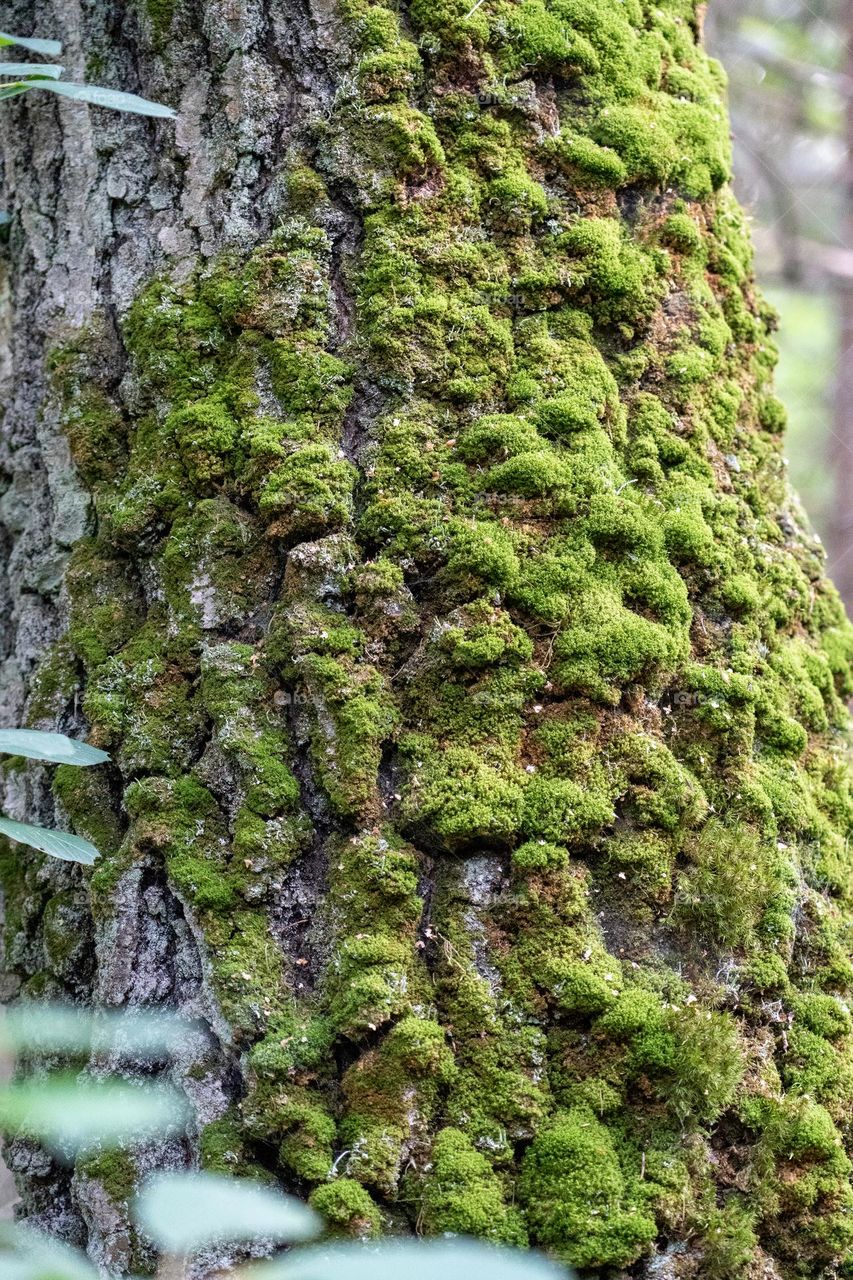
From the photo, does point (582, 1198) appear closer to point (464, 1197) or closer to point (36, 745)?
point (464, 1197)

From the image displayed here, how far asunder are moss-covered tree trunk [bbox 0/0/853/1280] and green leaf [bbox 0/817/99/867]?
0.18 meters

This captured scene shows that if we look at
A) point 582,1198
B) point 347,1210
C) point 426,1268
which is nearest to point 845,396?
point 582,1198

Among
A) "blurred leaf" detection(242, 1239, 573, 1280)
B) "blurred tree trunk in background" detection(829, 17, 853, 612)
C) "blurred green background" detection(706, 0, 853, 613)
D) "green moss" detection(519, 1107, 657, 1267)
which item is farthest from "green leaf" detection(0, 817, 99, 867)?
"blurred tree trunk in background" detection(829, 17, 853, 612)

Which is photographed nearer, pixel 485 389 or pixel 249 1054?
pixel 249 1054

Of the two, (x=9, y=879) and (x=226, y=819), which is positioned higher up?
(x=226, y=819)

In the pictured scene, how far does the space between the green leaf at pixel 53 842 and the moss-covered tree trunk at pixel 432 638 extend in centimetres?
18

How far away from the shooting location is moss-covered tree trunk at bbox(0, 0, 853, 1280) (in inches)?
52.5

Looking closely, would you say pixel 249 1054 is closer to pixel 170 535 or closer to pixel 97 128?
pixel 170 535

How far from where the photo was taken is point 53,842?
1263mm

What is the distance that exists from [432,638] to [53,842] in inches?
23.7

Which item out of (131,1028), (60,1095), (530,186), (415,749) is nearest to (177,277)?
(530,186)

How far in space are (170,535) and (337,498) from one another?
30 centimetres

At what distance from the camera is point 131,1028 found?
138cm

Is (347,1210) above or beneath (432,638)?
beneath
